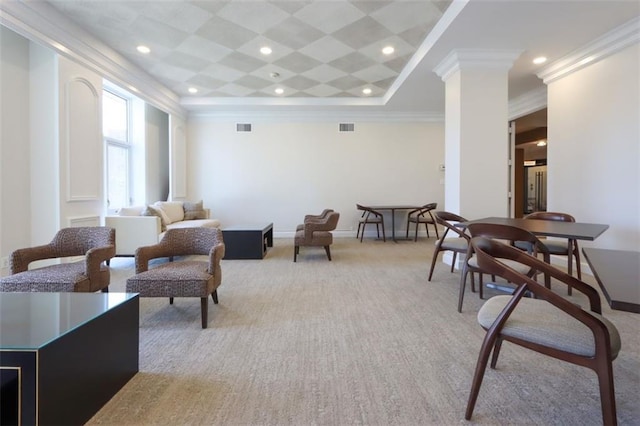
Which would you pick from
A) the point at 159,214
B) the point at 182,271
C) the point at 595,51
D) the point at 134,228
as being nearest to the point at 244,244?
the point at 159,214

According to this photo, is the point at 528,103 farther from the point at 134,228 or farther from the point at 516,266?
the point at 134,228

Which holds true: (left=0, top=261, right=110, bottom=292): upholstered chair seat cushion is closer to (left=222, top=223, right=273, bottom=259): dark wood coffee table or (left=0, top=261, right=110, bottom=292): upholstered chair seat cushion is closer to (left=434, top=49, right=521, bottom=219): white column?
(left=222, top=223, right=273, bottom=259): dark wood coffee table

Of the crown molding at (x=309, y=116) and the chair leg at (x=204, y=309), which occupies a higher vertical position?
the crown molding at (x=309, y=116)

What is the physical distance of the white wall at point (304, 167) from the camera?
752 centimetres

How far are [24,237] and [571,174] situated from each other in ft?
23.5

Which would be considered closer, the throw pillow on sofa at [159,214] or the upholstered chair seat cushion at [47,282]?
the upholstered chair seat cushion at [47,282]

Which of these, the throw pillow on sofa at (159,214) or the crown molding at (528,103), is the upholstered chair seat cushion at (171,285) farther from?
the crown molding at (528,103)

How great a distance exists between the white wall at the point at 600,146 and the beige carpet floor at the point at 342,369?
143 centimetres

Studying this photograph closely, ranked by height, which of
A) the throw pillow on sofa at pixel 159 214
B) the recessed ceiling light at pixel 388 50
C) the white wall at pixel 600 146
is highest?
the recessed ceiling light at pixel 388 50

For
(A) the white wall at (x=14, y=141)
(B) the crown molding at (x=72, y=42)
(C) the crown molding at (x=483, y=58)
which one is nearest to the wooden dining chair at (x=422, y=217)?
(C) the crown molding at (x=483, y=58)

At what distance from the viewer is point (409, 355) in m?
2.02

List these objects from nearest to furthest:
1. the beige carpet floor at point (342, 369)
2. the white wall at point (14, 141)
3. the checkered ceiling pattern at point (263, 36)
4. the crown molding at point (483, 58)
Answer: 1. the beige carpet floor at point (342, 369)
2. the checkered ceiling pattern at point (263, 36)
3. the white wall at point (14, 141)
4. the crown molding at point (483, 58)

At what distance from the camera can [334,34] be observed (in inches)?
161

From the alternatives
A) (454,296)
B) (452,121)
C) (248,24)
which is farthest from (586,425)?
(248,24)
